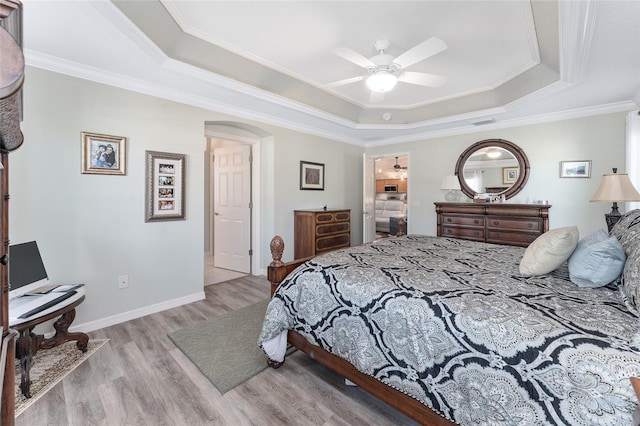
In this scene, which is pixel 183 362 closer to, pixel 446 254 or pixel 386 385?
pixel 386 385

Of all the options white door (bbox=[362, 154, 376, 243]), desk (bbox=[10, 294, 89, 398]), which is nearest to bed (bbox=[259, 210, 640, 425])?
desk (bbox=[10, 294, 89, 398])

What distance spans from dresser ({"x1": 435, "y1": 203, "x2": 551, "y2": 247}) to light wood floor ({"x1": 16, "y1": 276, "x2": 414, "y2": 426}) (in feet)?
10.7

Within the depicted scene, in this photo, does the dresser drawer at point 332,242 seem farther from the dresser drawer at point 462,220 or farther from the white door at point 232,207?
the dresser drawer at point 462,220

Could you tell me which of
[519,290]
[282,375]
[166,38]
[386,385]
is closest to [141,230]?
[166,38]

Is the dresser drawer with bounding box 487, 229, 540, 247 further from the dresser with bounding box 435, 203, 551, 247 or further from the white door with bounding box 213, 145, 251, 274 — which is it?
the white door with bounding box 213, 145, 251, 274

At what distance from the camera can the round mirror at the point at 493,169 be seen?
4.21 meters

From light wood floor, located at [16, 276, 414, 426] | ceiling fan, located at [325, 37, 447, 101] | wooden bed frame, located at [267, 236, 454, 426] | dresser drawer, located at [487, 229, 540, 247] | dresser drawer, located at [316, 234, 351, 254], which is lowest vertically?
light wood floor, located at [16, 276, 414, 426]

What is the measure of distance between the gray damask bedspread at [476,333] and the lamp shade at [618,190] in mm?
1787

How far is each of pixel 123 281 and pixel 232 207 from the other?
2084mm

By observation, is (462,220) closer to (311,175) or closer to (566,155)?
(566,155)

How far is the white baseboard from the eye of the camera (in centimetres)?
259

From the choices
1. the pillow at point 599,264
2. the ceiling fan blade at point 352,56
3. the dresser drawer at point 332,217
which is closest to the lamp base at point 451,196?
the dresser drawer at point 332,217

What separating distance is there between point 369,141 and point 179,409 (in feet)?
17.3

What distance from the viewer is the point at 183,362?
212 cm
